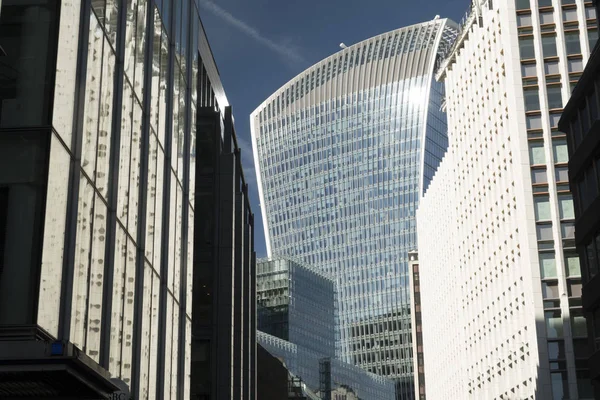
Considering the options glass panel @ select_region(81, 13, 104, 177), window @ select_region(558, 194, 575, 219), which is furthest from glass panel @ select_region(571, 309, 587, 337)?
glass panel @ select_region(81, 13, 104, 177)

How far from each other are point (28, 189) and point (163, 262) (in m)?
12.3

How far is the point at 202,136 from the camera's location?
53.9 meters

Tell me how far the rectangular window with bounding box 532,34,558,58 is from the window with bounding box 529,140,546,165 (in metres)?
7.83

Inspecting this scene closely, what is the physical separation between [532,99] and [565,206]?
31.8 ft

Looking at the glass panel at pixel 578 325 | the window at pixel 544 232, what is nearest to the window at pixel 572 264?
the window at pixel 544 232

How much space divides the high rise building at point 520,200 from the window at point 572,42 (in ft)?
0.39

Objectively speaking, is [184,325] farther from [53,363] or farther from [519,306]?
[519,306]

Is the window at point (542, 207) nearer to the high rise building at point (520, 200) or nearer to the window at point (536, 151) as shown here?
the high rise building at point (520, 200)

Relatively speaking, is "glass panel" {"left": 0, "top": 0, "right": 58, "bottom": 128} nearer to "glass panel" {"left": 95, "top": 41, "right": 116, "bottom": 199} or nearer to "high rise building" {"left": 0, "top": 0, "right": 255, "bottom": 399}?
"high rise building" {"left": 0, "top": 0, "right": 255, "bottom": 399}

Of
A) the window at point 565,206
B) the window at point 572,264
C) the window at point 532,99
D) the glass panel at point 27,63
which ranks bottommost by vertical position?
the glass panel at point 27,63

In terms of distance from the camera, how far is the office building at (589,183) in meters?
48.4

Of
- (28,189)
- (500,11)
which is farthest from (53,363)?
(500,11)

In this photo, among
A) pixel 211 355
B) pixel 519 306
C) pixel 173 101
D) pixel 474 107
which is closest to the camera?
pixel 173 101

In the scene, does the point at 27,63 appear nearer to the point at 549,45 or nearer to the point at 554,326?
the point at 554,326
